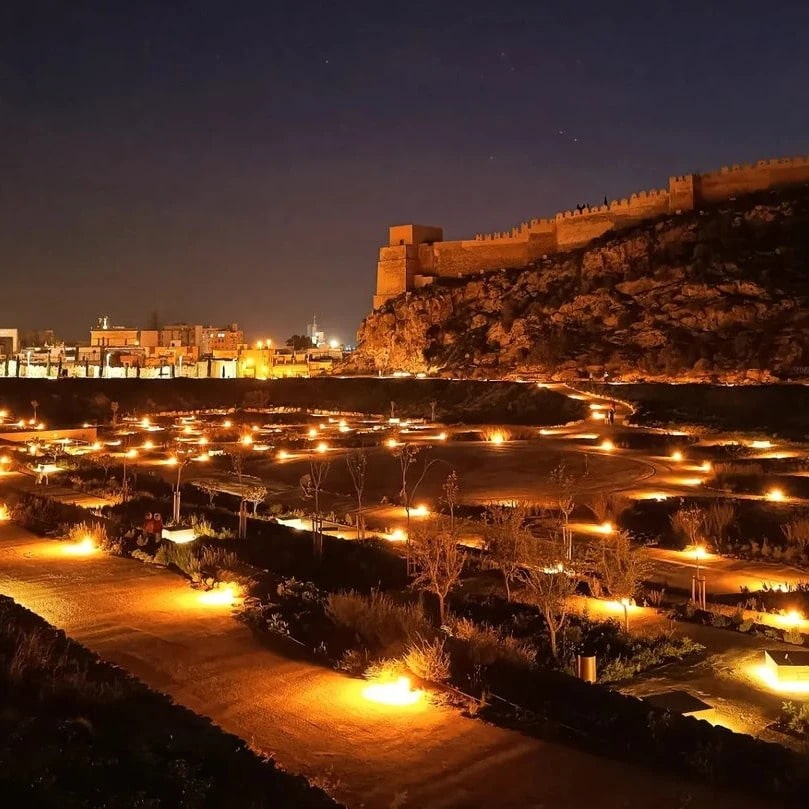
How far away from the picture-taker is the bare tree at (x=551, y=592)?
7.99 metres

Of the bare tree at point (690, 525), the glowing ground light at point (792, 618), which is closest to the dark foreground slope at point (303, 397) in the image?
the bare tree at point (690, 525)

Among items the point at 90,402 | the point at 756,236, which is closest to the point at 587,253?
the point at 756,236

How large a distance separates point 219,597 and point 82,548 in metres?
3.84

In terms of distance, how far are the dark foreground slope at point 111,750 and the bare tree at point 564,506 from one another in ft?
24.9

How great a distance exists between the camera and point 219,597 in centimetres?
945

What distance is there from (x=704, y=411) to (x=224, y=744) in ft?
107

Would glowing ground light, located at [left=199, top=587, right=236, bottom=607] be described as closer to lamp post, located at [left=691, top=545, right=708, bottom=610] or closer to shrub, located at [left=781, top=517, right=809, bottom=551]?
lamp post, located at [left=691, top=545, right=708, bottom=610]

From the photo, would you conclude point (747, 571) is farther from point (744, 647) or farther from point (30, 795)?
point (30, 795)

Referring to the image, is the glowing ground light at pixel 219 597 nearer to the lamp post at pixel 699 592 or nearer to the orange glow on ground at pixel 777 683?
the orange glow on ground at pixel 777 683

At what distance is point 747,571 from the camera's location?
1260 centimetres

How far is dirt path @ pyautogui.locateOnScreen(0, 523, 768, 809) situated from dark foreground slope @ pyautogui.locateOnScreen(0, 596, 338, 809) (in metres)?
0.66

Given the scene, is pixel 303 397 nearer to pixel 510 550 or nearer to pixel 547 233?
pixel 547 233

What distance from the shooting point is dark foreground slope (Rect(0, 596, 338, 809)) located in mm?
4094

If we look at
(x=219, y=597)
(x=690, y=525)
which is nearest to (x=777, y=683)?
(x=219, y=597)
